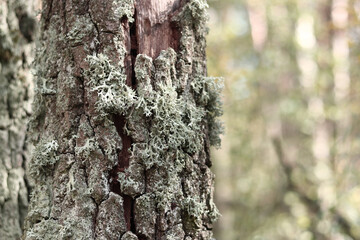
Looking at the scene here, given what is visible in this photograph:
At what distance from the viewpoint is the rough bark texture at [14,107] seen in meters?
2.17

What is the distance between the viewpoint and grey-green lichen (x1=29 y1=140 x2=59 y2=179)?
4.46 feet

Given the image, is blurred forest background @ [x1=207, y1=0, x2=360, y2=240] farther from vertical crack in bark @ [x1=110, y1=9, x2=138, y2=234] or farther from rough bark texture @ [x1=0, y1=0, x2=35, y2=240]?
vertical crack in bark @ [x1=110, y1=9, x2=138, y2=234]

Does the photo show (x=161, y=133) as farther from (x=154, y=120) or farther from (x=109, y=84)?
(x=109, y=84)

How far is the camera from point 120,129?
4.34ft

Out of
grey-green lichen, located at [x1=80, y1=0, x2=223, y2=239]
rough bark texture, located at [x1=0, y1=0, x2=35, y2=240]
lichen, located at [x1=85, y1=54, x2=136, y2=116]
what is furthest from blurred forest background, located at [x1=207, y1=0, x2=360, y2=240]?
lichen, located at [x1=85, y1=54, x2=136, y2=116]

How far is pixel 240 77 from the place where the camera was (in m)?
7.63

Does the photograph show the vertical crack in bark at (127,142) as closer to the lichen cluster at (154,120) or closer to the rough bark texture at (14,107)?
the lichen cluster at (154,120)

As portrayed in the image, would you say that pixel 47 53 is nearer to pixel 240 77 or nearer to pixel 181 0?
pixel 181 0

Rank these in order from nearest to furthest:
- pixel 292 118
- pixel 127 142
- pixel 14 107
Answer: pixel 127 142, pixel 14 107, pixel 292 118

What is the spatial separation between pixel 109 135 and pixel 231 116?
939cm

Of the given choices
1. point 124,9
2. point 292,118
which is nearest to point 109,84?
point 124,9

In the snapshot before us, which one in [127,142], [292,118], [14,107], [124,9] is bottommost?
[127,142]

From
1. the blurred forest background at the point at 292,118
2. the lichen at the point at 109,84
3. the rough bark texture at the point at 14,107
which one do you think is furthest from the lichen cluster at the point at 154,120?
the blurred forest background at the point at 292,118

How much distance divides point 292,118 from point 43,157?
331 inches
